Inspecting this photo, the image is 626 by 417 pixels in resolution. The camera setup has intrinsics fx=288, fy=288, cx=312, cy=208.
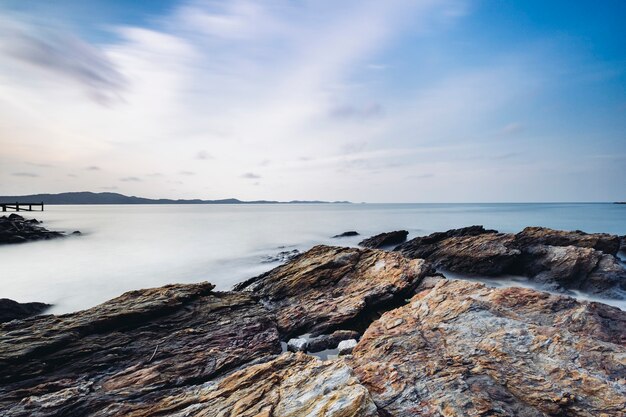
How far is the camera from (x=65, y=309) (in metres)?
14.3

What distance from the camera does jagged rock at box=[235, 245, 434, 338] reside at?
1010 centimetres

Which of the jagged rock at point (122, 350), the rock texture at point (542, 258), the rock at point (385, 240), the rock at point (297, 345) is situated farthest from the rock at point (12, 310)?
the rock at point (385, 240)

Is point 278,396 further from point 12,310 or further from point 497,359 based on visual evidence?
point 12,310

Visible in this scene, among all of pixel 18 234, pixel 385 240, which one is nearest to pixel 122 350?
pixel 385 240

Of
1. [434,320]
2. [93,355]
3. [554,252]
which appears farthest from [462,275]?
[93,355]

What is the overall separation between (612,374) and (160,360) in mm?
9449

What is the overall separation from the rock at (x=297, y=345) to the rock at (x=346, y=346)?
101 centimetres

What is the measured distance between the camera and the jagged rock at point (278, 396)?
4535mm

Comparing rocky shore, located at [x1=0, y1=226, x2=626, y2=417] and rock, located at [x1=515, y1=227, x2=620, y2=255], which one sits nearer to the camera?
rocky shore, located at [x1=0, y1=226, x2=626, y2=417]

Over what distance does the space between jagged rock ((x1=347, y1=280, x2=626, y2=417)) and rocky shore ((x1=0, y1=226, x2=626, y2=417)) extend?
0.09 feet

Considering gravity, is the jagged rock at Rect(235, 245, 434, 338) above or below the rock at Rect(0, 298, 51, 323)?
above

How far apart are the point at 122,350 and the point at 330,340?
5.65 m

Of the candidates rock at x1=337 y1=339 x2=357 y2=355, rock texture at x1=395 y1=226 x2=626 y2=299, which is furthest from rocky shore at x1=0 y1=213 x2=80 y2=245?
rock at x1=337 y1=339 x2=357 y2=355

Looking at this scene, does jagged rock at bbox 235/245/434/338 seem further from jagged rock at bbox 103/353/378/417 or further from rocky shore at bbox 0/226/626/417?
jagged rock at bbox 103/353/378/417
